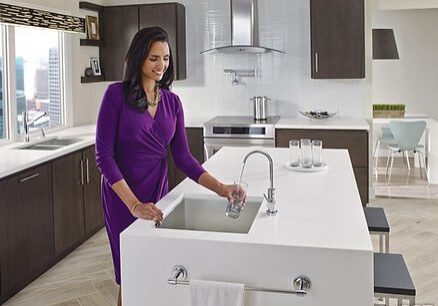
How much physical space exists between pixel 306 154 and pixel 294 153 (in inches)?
5.0

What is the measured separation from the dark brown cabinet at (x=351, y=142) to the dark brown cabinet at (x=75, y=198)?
6.39ft

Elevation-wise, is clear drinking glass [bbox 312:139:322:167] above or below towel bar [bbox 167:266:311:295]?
above

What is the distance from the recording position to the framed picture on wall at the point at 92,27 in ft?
19.2

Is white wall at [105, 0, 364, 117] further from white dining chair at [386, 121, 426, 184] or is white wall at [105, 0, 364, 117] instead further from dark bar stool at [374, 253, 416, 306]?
dark bar stool at [374, 253, 416, 306]

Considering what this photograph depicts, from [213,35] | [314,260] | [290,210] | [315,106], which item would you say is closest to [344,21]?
[315,106]

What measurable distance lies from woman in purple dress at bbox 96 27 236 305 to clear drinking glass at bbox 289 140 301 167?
0.77 meters

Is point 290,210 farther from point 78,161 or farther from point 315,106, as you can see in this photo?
point 315,106

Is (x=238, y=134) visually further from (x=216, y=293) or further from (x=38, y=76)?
(x=216, y=293)

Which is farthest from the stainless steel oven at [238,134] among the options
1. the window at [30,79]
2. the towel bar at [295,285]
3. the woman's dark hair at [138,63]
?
the towel bar at [295,285]

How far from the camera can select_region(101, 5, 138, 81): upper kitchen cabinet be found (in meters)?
6.04

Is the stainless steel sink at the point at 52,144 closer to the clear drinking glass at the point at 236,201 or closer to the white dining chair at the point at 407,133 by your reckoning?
the clear drinking glass at the point at 236,201

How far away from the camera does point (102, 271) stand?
416cm

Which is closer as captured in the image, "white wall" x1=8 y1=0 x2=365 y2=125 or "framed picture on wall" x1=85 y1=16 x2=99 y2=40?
"framed picture on wall" x1=85 y1=16 x2=99 y2=40

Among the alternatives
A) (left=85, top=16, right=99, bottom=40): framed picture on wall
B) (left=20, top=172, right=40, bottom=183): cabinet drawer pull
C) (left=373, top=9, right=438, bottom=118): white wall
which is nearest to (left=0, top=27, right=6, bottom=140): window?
(left=20, top=172, right=40, bottom=183): cabinet drawer pull
